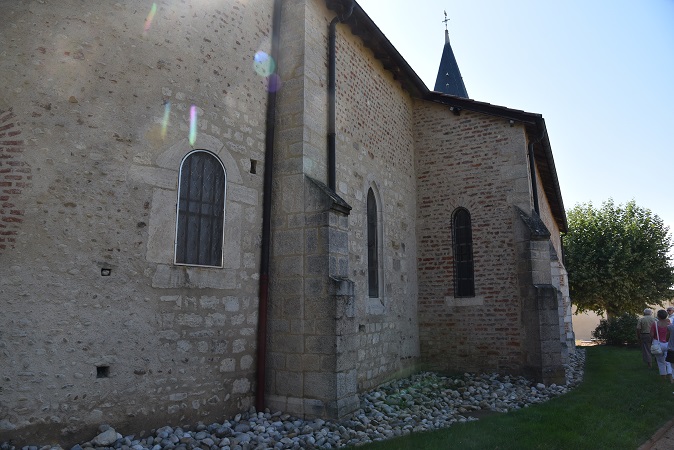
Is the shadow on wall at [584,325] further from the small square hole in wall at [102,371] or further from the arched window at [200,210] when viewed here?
the small square hole in wall at [102,371]

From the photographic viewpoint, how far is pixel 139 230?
528 centimetres

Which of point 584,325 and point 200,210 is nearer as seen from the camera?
point 200,210

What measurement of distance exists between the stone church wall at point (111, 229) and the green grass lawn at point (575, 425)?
7.72ft

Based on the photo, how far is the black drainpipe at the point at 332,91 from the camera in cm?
749

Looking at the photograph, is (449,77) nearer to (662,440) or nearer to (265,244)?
(265,244)

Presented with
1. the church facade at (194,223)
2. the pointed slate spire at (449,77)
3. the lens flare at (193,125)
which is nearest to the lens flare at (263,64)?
the church facade at (194,223)

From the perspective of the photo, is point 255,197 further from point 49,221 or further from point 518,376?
point 518,376

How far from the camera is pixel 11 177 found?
15.4 ft

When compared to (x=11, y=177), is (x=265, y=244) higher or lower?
lower

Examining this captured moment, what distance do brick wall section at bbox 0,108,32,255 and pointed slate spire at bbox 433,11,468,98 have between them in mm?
19413

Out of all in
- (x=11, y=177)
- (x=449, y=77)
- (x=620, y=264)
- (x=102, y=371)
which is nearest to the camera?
(x=11, y=177)

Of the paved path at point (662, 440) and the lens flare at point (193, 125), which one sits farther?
the lens flare at point (193, 125)

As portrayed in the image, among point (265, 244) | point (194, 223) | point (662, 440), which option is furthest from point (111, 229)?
point (662, 440)

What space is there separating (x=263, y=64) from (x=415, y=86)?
5270mm
